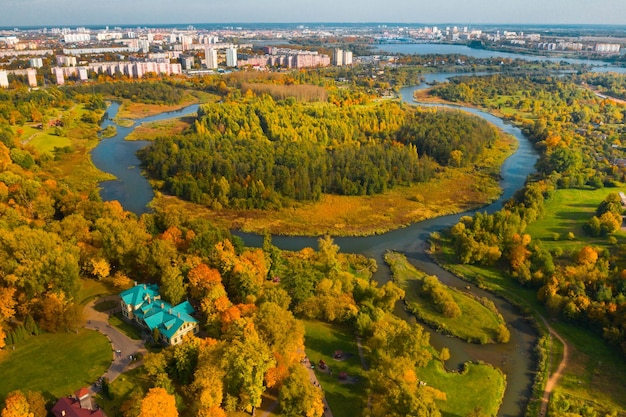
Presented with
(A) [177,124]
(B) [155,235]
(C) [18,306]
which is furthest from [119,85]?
(C) [18,306]

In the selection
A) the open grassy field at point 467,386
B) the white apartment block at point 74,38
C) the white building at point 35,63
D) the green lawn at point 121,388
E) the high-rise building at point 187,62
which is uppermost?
the white apartment block at point 74,38

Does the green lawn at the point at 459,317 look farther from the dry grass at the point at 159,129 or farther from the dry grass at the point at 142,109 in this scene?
the dry grass at the point at 142,109

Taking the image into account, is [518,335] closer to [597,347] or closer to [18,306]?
[597,347]

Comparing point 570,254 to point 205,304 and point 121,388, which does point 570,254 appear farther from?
point 121,388

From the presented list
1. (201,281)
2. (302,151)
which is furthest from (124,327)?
(302,151)

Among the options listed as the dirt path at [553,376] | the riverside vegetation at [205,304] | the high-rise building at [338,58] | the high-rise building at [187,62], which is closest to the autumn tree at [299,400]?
the riverside vegetation at [205,304]

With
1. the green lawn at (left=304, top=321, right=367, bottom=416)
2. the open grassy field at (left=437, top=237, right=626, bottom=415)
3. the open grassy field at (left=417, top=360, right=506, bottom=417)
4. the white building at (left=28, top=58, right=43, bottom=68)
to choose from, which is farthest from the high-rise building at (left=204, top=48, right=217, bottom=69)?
the open grassy field at (left=417, top=360, right=506, bottom=417)

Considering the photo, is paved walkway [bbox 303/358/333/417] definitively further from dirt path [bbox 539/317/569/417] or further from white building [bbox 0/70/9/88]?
white building [bbox 0/70/9/88]
